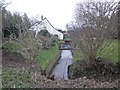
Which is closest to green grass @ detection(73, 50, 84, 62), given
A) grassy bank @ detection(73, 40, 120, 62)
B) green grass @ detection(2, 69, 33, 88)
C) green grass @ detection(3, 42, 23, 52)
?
grassy bank @ detection(73, 40, 120, 62)

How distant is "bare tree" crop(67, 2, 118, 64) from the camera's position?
10930mm

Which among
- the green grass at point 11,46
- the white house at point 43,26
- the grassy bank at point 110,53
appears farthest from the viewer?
the green grass at point 11,46

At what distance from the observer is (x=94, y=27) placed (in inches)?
434

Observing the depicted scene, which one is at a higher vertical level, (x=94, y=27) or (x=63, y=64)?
(x=94, y=27)

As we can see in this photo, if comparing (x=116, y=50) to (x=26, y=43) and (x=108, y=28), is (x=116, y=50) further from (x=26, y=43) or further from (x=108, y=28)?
(x=26, y=43)

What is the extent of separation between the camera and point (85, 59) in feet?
38.2

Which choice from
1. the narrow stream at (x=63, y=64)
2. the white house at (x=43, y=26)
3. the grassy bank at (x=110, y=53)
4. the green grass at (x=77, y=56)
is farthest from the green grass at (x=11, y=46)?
the grassy bank at (x=110, y=53)

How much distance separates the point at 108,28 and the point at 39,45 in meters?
3.38

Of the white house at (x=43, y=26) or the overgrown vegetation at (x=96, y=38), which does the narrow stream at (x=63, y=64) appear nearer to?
the overgrown vegetation at (x=96, y=38)

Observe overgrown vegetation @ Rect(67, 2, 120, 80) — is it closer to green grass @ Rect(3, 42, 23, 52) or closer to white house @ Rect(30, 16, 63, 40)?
white house @ Rect(30, 16, 63, 40)

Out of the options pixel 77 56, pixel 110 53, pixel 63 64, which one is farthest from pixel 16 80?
pixel 63 64

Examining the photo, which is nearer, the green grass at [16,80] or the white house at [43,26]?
the green grass at [16,80]

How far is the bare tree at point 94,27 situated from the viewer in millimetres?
10930

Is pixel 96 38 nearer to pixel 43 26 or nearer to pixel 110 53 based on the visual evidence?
pixel 110 53
